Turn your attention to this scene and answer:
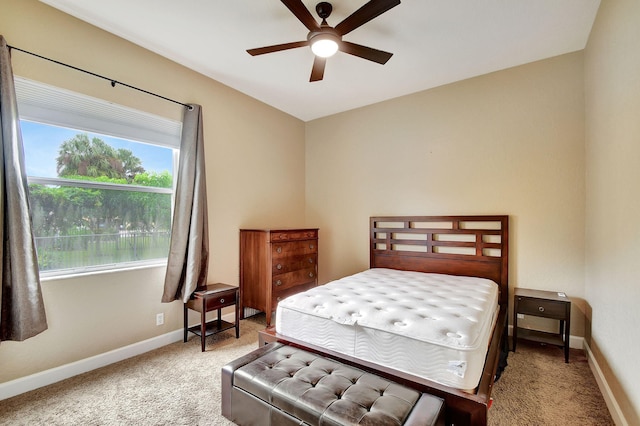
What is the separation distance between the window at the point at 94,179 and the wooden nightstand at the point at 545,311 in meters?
3.59

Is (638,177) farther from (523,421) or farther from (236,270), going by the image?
(236,270)

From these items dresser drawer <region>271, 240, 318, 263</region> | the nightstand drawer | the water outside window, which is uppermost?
the water outside window


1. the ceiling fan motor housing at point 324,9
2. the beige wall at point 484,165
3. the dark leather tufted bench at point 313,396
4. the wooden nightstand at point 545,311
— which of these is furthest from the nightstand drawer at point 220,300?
the wooden nightstand at point 545,311

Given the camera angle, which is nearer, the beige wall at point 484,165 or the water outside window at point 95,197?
the water outside window at point 95,197

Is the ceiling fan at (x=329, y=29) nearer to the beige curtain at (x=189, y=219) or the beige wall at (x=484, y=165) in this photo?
the beige curtain at (x=189, y=219)

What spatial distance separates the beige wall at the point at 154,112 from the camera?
2.15 metres

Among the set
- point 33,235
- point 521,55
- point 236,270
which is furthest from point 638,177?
point 33,235

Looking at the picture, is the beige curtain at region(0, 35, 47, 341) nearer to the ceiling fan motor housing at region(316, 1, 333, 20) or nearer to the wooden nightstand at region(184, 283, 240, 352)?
the wooden nightstand at region(184, 283, 240, 352)

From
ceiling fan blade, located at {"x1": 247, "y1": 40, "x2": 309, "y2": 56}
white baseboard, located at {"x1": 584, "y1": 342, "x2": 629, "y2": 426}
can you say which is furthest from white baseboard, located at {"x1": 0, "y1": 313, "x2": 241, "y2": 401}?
white baseboard, located at {"x1": 584, "y1": 342, "x2": 629, "y2": 426}

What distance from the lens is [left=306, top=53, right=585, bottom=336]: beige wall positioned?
281 cm

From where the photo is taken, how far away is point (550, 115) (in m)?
2.88

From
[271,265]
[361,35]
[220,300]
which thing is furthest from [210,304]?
[361,35]

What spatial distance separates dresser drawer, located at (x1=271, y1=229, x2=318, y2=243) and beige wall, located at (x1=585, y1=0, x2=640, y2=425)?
9.34 ft

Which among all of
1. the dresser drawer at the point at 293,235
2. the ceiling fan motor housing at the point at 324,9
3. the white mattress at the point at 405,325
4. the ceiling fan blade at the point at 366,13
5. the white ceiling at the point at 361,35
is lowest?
the white mattress at the point at 405,325
